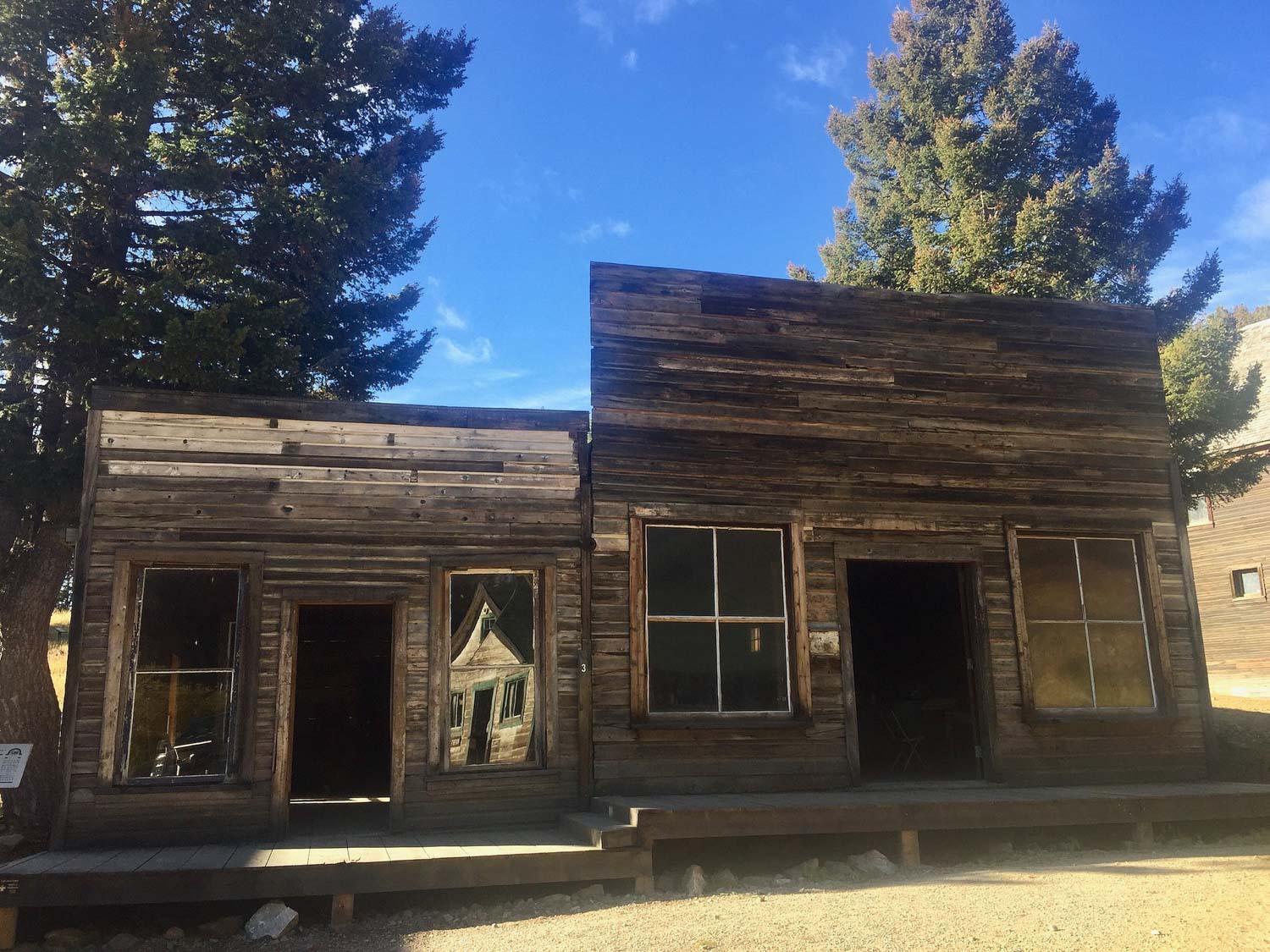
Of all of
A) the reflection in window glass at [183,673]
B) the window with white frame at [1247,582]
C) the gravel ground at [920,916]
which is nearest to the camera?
the gravel ground at [920,916]

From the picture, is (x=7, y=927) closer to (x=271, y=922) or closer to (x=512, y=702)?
(x=271, y=922)

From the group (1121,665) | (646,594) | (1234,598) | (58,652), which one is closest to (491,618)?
(646,594)

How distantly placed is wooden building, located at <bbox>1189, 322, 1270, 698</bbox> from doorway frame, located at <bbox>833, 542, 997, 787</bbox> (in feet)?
51.0

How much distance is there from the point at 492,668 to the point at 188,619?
2.49m

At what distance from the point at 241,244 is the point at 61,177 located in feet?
7.25

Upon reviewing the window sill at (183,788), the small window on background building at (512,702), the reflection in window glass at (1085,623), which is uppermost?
the reflection in window glass at (1085,623)

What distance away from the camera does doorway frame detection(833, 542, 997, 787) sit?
8516 mm

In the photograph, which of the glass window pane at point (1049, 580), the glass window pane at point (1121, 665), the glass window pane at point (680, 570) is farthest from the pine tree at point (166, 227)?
the glass window pane at point (1121, 665)

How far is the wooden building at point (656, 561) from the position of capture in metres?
7.50

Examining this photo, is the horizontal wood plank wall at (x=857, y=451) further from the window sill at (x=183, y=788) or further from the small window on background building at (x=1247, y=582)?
the small window on background building at (x=1247, y=582)

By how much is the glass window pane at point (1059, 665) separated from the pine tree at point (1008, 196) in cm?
639

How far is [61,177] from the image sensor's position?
10094mm

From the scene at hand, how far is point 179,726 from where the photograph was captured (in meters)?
7.42

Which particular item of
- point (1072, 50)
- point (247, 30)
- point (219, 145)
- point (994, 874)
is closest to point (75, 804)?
point (994, 874)
